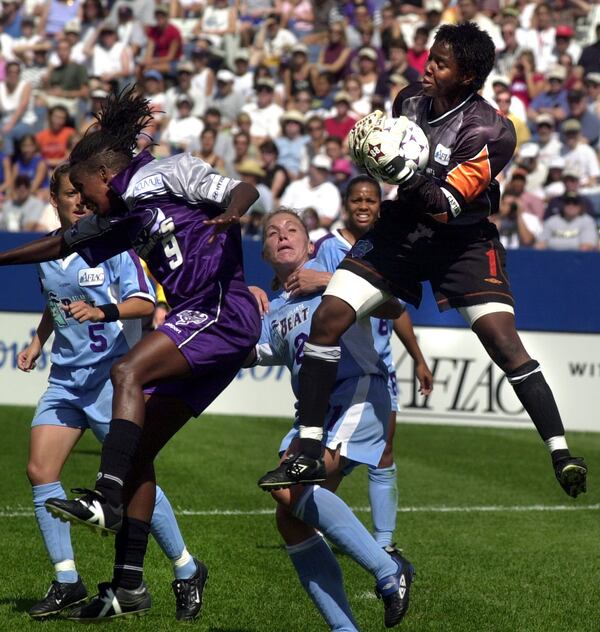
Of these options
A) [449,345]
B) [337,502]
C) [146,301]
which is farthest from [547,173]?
[337,502]

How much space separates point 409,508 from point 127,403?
494 centimetres

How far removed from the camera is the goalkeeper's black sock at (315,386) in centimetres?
573

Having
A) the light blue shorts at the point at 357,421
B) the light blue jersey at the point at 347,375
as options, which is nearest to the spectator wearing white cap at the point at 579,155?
the light blue jersey at the point at 347,375

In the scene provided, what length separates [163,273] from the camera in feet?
19.2

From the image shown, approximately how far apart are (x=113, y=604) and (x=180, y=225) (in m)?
1.79

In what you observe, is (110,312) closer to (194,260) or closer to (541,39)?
(194,260)

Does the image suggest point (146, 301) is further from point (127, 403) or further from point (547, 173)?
point (547, 173)

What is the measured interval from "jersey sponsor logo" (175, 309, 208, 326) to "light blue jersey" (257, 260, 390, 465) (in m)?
0.61

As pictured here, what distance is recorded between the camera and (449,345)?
14586 millimetres

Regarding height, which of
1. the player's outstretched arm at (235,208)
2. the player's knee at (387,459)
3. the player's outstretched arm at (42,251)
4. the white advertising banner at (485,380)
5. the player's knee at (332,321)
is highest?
the player's outstretched arm at (235,208)

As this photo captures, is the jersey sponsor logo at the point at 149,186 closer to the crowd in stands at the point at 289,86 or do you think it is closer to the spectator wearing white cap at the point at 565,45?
the crowd in stands at the point at 289,86

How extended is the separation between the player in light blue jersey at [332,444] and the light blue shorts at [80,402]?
37.4 inches

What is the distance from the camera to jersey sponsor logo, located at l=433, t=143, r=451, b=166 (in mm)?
5949

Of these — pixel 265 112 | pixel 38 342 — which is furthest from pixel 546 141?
pixel 38 342
